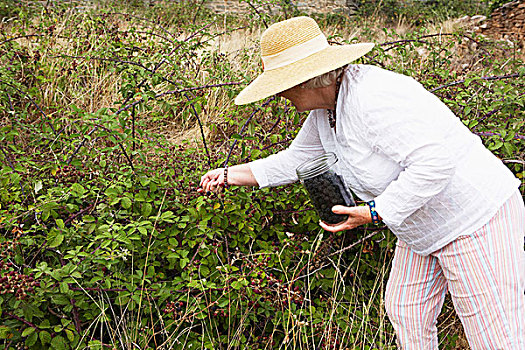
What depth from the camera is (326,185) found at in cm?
181

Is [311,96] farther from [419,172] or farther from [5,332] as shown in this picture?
[5,332]

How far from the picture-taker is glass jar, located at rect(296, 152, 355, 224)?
180 cm

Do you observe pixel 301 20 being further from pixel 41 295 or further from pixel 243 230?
pixel 41 295

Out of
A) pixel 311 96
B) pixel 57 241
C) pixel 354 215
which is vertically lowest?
pixel 57 241

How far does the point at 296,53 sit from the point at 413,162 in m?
0.55

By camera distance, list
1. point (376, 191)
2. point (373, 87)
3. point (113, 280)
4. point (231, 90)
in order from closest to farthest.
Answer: point (373, 87) → point (376, 191) → point (113, 280) → point (231, 90)

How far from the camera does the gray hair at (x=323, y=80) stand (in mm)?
1722

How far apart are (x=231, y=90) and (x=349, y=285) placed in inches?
49.8

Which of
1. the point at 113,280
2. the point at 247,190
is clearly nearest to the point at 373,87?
the point at 247,190

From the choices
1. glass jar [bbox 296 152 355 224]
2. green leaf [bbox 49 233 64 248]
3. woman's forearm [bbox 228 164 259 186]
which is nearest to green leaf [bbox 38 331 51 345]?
green leaf [bbox 49 233 64 248]

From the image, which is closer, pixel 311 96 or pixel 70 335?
pixel 311 96

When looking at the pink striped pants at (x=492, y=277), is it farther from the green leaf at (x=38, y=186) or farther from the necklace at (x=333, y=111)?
the green leaf at (x=38, y=186)

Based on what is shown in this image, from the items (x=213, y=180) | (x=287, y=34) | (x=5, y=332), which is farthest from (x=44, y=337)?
(x=287, y=34)

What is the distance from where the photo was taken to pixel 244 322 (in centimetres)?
231
